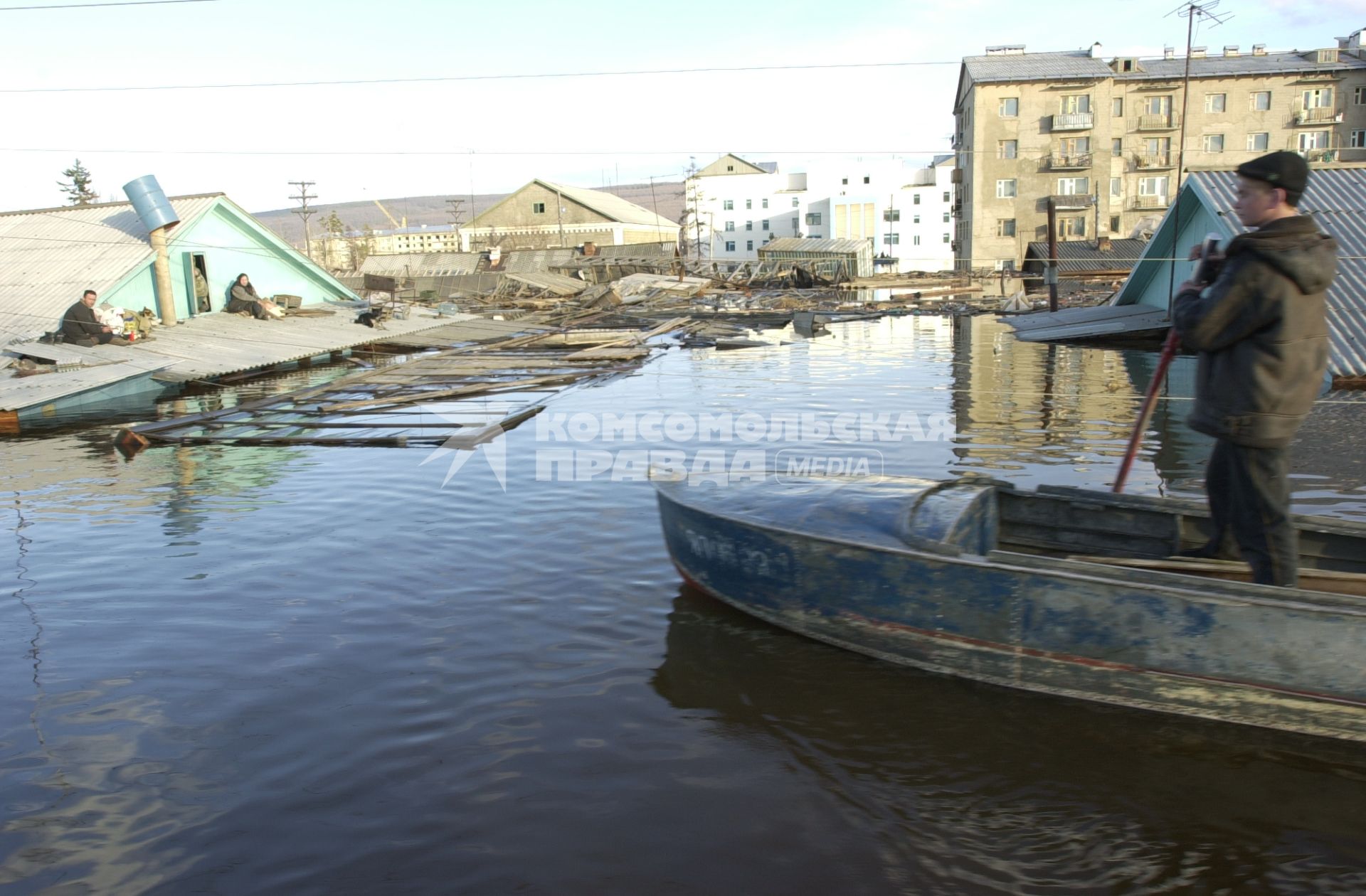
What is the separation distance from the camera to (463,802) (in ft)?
13.7

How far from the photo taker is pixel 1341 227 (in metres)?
15.1

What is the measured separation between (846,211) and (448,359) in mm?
67821

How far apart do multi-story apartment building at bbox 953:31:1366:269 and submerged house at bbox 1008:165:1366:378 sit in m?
39.7

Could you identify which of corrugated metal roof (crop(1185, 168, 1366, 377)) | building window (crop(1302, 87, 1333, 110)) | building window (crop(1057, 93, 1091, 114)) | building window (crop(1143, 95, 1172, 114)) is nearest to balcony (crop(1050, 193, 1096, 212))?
building window (crop(1057, 93, 1091, 114))

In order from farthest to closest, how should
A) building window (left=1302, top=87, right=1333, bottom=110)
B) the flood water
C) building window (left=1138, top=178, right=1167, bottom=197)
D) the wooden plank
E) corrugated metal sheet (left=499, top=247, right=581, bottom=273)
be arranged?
building window (left=1138, top=178, right=1167, bottom=197) → building window (left=1302, top=87, right=1333, bottom=110) → corrugated metal sheet (left=499, top=247, right=581, bottom=273) → the wooden plank → the flood water

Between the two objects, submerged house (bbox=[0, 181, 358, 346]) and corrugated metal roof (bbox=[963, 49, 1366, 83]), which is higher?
corrugated metal roof (bbox=[963, 49, 1366, 83])

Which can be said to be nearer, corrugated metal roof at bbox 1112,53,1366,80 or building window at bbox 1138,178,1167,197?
corrugated metal roof at bbox 1112,53,1366,80

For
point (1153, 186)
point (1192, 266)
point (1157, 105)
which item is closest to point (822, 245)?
point (1153, 186)

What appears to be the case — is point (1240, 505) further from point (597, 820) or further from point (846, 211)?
point (846, 211)

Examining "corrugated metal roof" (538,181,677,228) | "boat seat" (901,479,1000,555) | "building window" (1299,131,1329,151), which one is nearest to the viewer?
"boat seat" (901,479,1000,555)

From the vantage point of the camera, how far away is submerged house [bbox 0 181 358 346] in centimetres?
1972

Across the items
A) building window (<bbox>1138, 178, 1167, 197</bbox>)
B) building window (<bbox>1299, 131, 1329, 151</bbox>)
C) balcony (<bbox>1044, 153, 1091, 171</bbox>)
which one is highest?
building window (<bbox>1299, 131, 1329, 151</bbox>)

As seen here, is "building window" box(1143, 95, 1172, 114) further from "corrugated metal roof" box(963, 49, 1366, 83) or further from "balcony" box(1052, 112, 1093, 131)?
"balcony" box(1052, 112, 1093, 131)

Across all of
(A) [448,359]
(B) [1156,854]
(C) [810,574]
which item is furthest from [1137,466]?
(A) [448,359]
